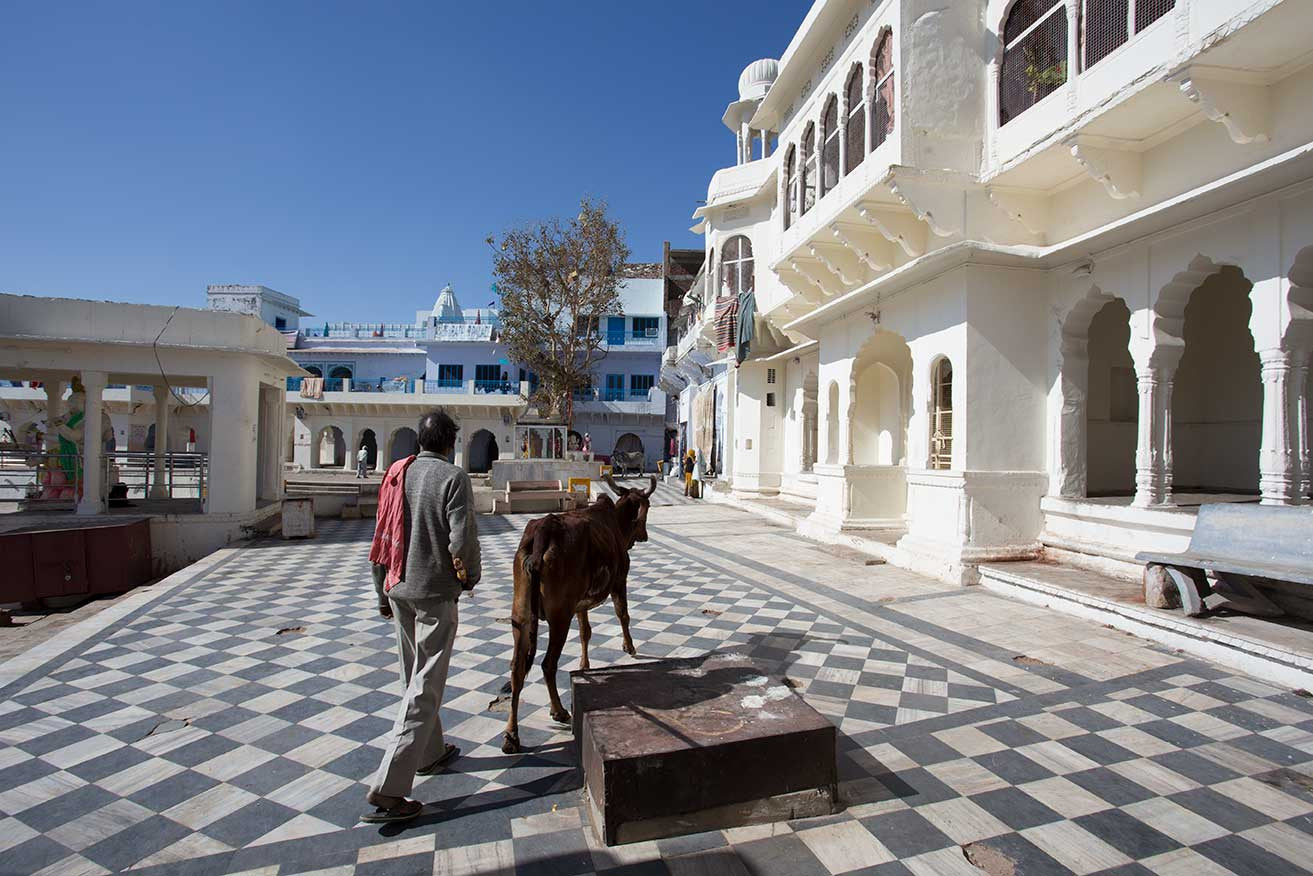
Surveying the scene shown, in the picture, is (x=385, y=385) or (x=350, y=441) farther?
(x=385, y=385)

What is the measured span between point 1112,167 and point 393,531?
785 cm

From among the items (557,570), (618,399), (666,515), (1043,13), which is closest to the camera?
(557,570)

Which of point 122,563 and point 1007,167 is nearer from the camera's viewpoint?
point 1007,167

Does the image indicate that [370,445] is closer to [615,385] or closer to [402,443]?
[402,443]

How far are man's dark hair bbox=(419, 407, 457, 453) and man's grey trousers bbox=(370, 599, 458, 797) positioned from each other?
2.60 feet

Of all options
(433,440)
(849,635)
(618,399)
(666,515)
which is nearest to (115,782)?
(433,440)

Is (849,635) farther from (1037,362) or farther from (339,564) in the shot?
(339,564)

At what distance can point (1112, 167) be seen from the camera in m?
6.79

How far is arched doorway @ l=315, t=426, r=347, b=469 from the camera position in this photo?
3703 centimetres

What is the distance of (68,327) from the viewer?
11.6m

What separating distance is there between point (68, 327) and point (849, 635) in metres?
14.2

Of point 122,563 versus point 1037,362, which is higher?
point 1037,362


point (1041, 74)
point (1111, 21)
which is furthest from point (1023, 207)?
point (1111, 21)

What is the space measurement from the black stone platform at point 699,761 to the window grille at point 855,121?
8572mm
